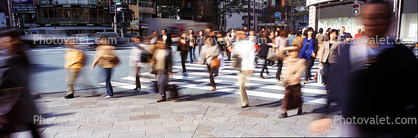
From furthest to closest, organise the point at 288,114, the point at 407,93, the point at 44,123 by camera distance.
→ the point at 288,114 < the point at 44,123 < the point at 407,93

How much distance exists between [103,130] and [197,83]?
447 cm

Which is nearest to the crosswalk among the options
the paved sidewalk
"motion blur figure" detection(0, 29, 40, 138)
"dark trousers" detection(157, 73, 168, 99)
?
"dark trousers" detection(157, 73, 168, 99)

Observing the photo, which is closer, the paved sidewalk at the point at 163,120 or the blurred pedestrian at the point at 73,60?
the paved sidewalk at the point at 163,120

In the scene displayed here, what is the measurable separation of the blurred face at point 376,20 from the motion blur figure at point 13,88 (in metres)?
3.23

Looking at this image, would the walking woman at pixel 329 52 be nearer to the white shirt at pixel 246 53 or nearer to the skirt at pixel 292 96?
the white shirt at pixel 246 53

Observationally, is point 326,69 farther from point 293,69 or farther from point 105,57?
point 105,57

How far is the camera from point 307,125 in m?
4.35

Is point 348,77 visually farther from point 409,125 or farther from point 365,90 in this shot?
point 409,125

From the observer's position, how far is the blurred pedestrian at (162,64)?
19.9 ft

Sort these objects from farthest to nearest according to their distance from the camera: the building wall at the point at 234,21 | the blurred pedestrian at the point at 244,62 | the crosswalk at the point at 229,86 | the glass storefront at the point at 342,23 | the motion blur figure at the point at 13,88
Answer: the building wall at the point at 234,21 < the glass storefront at the point at 342,23 < the crosswalk at the point at 229,86 < the blurred pedestrian at the point at 244,62 < the motion blur figure at the point at 13,88

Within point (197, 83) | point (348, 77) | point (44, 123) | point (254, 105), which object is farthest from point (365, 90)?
point (197, 83)

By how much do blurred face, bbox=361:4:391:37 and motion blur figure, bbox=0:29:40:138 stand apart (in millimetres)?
3230

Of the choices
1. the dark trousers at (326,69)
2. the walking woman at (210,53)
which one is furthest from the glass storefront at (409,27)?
the walking woman at (210,53)

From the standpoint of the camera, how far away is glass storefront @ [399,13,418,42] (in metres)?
17.8
